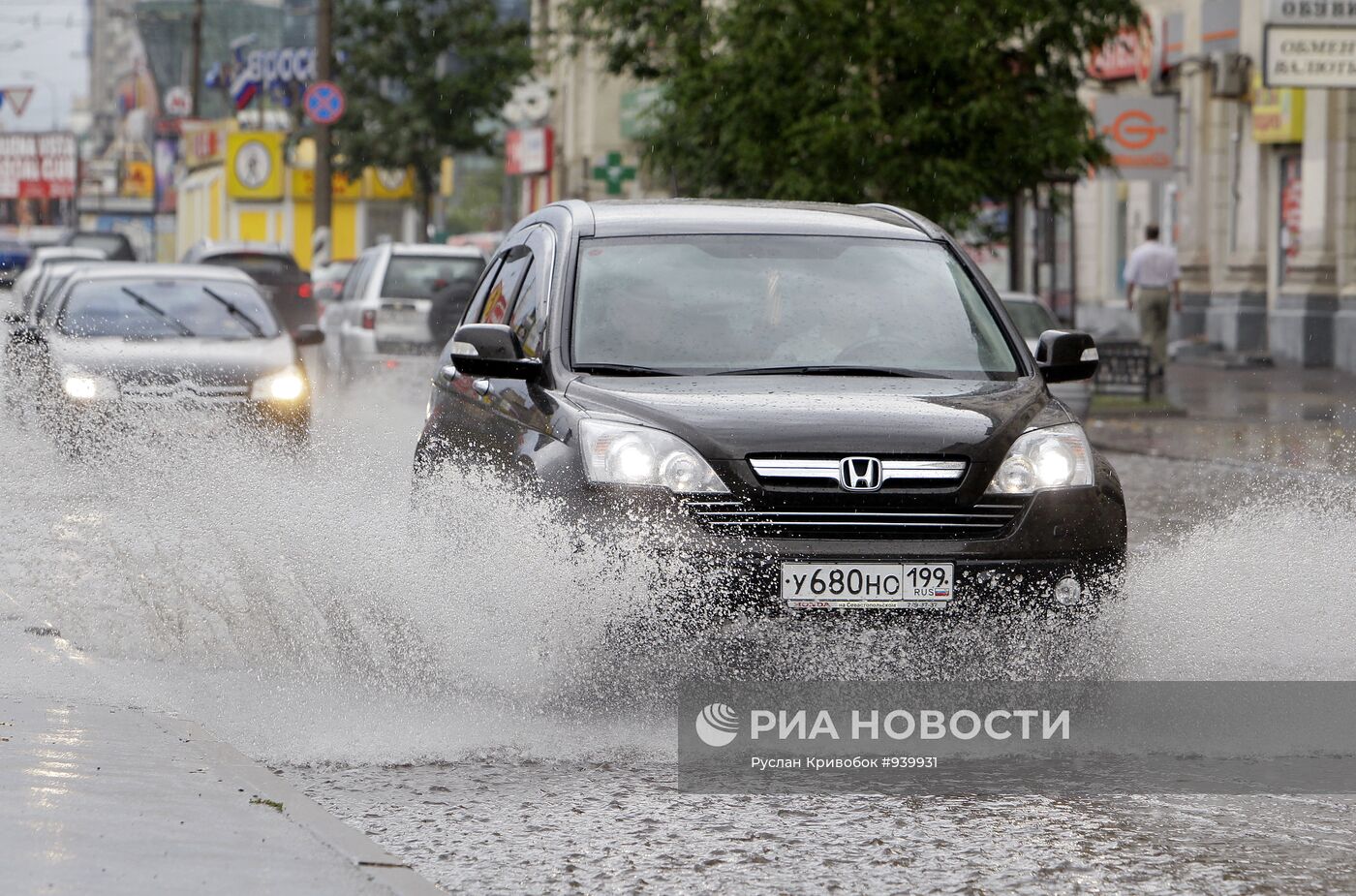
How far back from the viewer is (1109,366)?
2516 cm

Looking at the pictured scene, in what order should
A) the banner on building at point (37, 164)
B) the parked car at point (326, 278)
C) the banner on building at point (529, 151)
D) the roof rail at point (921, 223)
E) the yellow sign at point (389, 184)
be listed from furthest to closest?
the banner on building at point (37, 164) → the banner on building at point (529, 151) → the yellow sign at point (389, 184) → the parked car at point (326, 278) → the roof rail at point (921, 223)

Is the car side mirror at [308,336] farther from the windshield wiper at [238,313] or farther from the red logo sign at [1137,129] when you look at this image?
the red logo sign at [1137,129]

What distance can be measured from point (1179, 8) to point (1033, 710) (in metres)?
30.7

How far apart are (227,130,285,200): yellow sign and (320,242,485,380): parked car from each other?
36.7 metres

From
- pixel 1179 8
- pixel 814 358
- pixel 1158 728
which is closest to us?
pixel 1158 728

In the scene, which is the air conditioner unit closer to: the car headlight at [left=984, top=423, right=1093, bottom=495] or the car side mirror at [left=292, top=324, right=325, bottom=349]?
the car side mirror at [left=292, top=324, right=325, bottom=349]

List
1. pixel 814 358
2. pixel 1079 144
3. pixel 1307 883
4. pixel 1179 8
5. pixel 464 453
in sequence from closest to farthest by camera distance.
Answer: pixel 1307 883, pixel 814 358, pixel 464 453, pixel 1079 144, pixel 1179 8

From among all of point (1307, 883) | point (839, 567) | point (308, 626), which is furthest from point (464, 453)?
point (1307, 883)

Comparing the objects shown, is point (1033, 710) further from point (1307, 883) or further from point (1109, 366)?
point (1109, 366)

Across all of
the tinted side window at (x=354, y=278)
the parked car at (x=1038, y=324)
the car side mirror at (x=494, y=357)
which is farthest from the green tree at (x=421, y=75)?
the car side mirror at (x=494, y=357)

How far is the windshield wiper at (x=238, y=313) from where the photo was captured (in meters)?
16.7

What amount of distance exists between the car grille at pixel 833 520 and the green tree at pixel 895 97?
16.3 metres

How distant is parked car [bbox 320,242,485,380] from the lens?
87.8ft

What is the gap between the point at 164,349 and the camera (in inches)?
629
